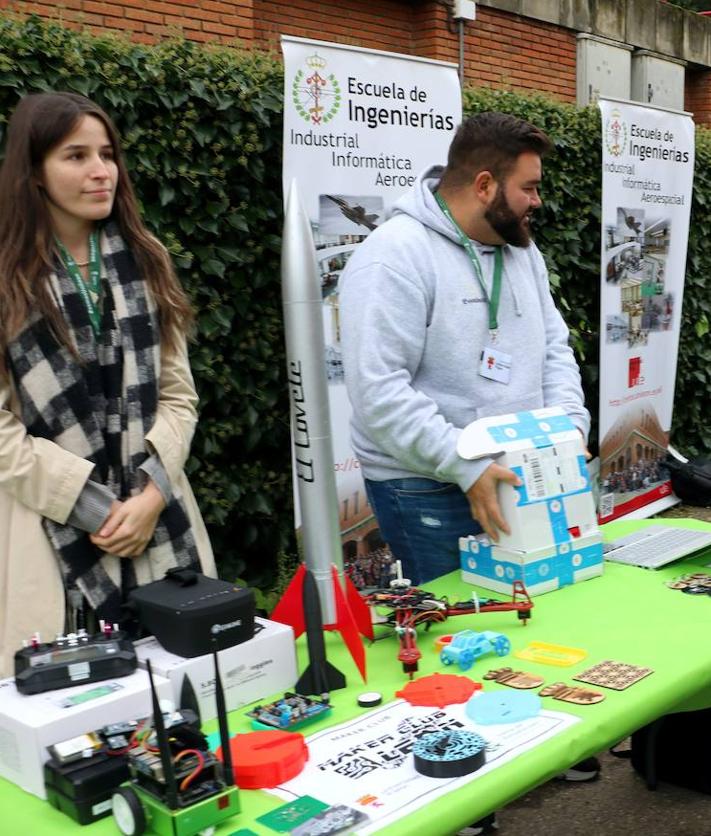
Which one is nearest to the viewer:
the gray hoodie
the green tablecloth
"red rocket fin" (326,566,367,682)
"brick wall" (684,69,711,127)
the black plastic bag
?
the green tablecloth

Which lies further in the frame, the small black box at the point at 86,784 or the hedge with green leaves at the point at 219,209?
the hedge with green leaves at the point at 219,209

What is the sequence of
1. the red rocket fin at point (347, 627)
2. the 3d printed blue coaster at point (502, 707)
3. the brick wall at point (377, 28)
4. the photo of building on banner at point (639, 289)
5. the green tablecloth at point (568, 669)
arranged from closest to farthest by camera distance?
the green tablecloth at point (568, 669)
the 3d printed blue coaster at point (502, 707)
the red rocket fin at point (347, 627)
the photo of building on banner at point (639, 289)
the brick wall at point (377, 28)

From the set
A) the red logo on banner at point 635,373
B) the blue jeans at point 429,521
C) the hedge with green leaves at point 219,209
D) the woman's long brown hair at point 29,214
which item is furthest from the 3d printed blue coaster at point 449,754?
the red logo on banner at point 635,373

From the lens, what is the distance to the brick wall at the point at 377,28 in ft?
20.9

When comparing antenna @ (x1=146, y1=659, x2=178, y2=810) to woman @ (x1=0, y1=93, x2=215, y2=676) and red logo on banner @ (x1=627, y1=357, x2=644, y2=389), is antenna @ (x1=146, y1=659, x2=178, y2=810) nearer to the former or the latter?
woman @ (x1=0, y1=93, x2=215, y2=676)

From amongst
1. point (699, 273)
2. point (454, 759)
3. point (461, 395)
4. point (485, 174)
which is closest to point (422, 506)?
point (461, 395)

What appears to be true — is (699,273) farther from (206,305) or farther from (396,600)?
(396,600)

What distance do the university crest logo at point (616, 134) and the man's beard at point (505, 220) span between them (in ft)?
10.1

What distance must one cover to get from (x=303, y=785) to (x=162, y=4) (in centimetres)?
629

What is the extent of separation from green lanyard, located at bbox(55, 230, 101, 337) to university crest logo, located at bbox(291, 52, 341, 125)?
1.70 metres

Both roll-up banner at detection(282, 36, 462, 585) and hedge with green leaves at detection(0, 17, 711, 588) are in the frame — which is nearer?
hedge with green leaves at detection(0, 17, 711, 588)

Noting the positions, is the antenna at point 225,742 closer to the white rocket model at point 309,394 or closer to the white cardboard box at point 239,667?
the white cardboard box at point 239,667

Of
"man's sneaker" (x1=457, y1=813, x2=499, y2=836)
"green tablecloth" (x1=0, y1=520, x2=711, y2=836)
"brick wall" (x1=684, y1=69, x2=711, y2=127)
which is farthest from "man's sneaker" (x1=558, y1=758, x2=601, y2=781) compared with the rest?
"brick wall" (x1=684, y1=69, x2=711, y2=127)

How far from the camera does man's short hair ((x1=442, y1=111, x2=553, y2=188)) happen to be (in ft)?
7.47
